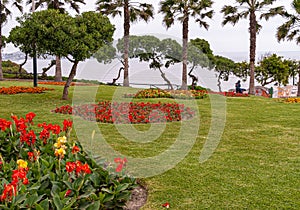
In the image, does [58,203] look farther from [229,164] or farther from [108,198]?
[229,164]

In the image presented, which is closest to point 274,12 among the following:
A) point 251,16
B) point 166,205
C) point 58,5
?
point 251,16

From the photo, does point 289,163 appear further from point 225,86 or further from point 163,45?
point 225,86

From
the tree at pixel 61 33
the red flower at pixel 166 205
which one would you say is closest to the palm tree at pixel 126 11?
the tree at pixel 61 33

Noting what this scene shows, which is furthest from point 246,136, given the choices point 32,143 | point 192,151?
point 32,143

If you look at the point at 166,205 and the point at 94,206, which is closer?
the point at 94,206

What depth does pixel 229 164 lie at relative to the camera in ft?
17.6

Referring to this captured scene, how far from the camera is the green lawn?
3980mm

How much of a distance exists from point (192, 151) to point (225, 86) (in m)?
27.0

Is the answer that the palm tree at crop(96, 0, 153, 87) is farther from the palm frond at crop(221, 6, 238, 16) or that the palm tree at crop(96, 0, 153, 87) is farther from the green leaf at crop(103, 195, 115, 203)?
the green leaf at crop(103, 195, 115, 203)

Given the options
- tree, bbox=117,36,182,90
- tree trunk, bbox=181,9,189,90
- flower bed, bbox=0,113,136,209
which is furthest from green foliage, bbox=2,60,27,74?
flower bed, bbox=0,113,136,209

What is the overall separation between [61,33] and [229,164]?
749cm

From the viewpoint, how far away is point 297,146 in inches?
265

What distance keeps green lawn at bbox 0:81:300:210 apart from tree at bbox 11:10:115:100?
2222 mm

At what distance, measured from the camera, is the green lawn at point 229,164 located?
398 centimetres
